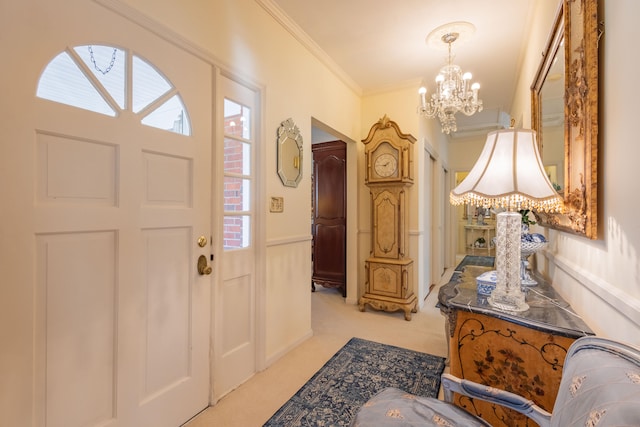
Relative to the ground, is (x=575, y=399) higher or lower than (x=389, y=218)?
lower

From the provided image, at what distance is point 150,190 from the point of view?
1499 mm

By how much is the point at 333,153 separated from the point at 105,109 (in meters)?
3.19

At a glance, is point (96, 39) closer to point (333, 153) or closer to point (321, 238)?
point (333, 153)

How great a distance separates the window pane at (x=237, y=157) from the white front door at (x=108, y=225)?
0.64 ft

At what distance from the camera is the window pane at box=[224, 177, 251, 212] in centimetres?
197

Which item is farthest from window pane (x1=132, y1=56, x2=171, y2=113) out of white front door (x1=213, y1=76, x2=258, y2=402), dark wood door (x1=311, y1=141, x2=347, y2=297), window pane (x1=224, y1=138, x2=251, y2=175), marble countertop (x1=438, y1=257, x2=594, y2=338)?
dark wood door (x1=311, y1=141, x2=347, y2=297)

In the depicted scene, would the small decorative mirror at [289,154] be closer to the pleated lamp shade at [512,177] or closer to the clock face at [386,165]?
the clock face at [386,165]

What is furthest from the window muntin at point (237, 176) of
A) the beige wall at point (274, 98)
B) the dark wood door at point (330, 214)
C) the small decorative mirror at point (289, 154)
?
the dark wood door at point (330, 214)

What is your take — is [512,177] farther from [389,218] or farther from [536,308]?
[389,218]

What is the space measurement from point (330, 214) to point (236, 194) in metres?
2.42

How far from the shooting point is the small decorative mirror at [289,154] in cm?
237

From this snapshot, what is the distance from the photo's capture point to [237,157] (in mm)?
2037

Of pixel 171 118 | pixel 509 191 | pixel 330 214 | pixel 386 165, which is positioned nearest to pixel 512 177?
pixel 509 191

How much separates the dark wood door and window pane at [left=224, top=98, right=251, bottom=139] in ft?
7.17
